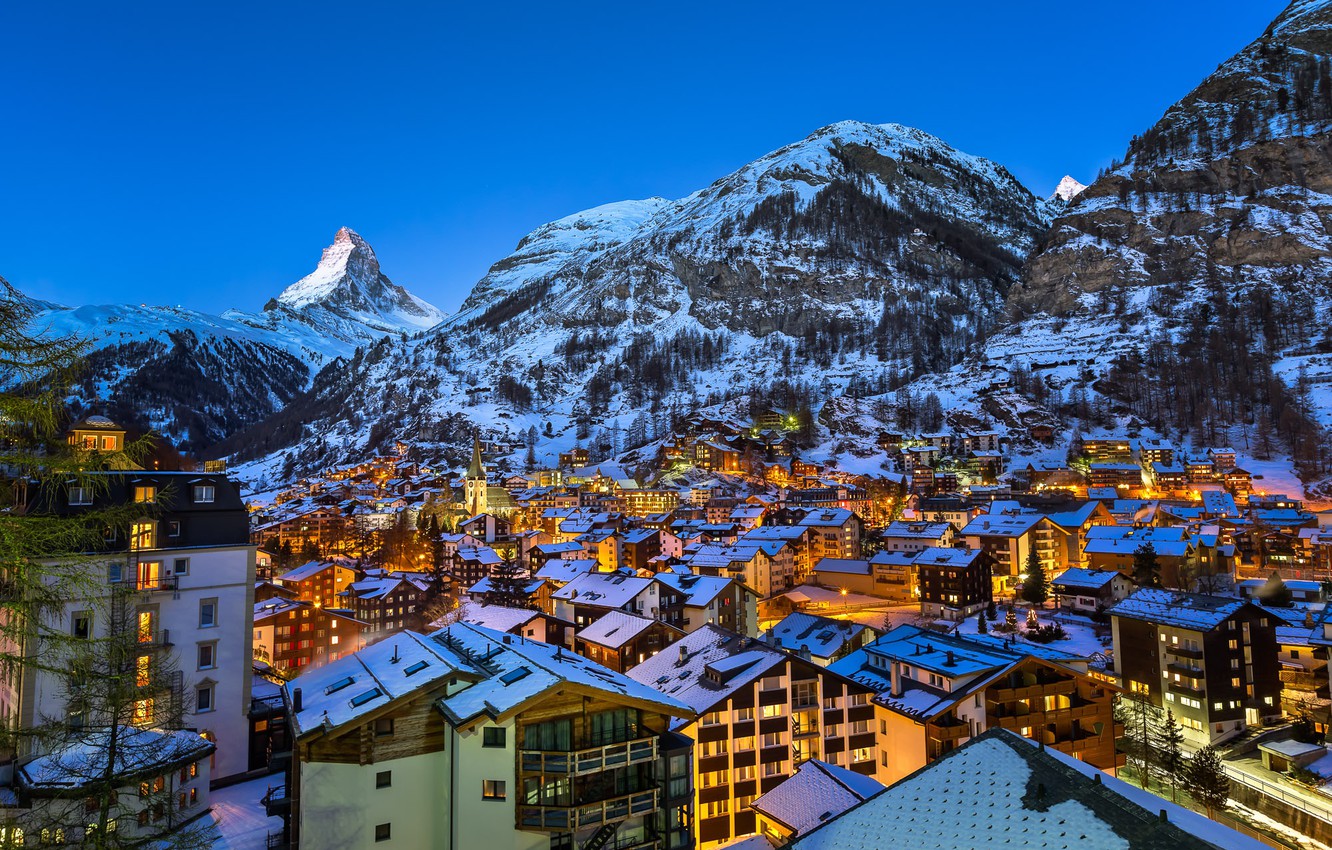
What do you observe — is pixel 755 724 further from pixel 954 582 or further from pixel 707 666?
pixel 954 582

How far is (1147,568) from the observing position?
5231 centimetres

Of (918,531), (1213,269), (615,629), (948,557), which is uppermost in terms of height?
(1213,269)

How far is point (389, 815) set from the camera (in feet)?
44.6

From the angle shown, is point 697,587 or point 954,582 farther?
point 954,582

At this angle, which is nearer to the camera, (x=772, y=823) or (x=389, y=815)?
(x=389, y=815)

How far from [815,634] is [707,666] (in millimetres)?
13854

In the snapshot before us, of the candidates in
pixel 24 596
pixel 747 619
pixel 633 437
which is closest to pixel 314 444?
pixel 633 437

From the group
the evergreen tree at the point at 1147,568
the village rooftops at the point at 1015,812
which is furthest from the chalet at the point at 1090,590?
the village rooftops at the point at 1015,812

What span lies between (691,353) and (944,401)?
6788cm

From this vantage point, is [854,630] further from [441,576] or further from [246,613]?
[441,576]

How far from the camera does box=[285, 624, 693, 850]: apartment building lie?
13.2 metres

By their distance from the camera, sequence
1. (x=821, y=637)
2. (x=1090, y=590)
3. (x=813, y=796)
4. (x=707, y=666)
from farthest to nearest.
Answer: (x=1090, y=590) → (x=821, y=637) → (x=707, y=666) → (x=813, y=796)

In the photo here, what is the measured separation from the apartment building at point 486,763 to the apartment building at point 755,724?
757 cm

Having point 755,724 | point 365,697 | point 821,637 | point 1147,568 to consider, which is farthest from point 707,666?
point 1147,568
